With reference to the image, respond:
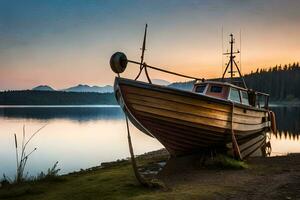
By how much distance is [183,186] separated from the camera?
10.4 metres

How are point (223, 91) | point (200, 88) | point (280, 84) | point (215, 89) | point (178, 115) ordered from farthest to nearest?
point (280, 84) → point (200, 88) → point (215, 89) → point (223, 91) → point (178, 115)

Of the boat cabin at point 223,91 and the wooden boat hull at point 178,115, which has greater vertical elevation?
the boat cabin at point 223,91

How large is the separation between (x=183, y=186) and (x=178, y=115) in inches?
122

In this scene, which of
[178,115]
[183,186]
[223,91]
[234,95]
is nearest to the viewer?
[183,186]

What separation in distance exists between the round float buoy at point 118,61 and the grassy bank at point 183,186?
355cm

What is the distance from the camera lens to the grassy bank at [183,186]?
9.28 metres

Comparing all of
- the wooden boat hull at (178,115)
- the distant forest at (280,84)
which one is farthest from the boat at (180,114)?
the distant forest at (280,84)

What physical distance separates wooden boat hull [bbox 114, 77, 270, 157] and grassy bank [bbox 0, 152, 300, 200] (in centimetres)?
125

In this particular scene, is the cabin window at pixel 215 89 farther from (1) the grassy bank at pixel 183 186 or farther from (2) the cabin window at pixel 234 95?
(1) the grassy bank at pixel 183 186

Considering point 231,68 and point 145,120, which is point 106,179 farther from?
point 231,68

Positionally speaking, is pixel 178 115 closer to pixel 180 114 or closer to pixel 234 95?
pixel 180 114

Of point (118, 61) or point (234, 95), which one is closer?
point (118, 61)

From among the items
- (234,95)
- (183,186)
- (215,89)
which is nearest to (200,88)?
(215,89)

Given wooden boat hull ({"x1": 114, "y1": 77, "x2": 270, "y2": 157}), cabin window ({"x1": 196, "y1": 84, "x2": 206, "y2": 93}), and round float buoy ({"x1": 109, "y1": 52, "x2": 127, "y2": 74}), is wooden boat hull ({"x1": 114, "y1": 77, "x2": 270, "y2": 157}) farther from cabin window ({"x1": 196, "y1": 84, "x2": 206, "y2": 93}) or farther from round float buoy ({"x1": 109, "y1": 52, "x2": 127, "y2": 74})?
cabin window ({"x1": 196, "y1": 84, "x2": 206, "y2": 93})
